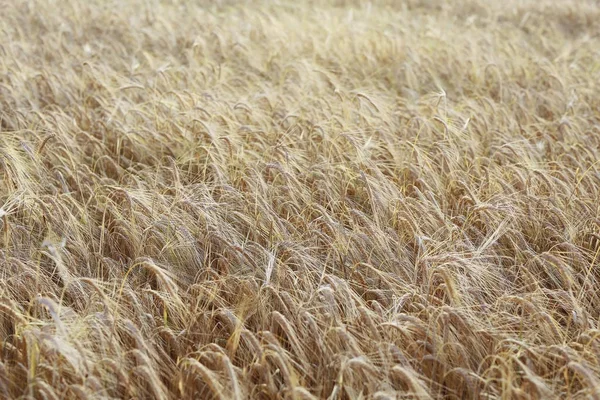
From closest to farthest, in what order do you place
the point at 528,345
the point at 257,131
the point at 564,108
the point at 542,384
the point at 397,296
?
the point at 542,384 < the point at 528,345 < the point at 397,296 < the point at 257,131 < the point at 564,108

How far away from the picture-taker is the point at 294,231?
9.73 ft

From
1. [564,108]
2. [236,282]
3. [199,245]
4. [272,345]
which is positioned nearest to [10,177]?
[199,245]

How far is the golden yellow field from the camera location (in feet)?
7.16

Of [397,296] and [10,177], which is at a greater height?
[10,177]

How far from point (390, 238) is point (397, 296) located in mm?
356

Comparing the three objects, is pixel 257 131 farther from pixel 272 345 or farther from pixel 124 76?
pixel 272 345

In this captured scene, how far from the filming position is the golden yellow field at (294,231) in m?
2.18

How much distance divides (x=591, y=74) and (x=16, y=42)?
16.4 ft

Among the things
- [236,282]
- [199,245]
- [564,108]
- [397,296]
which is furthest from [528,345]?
[564,108]

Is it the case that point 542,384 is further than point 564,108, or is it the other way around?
point 564,108

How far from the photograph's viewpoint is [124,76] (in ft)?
16.7

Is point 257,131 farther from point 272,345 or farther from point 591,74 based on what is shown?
point 591,74

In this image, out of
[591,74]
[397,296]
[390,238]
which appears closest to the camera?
[397,296]

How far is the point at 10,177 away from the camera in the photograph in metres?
3.17
